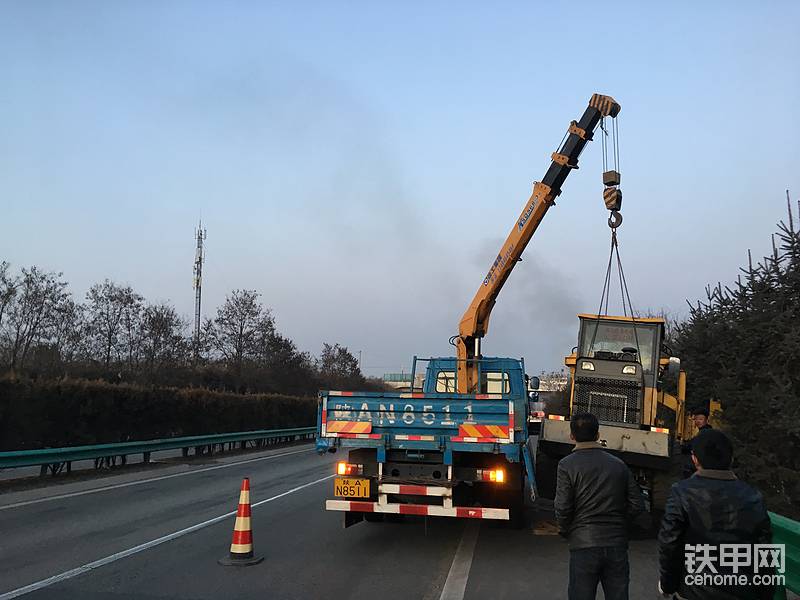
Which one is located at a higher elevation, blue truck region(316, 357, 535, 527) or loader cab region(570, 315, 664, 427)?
loader cab region(570, 315, 664, 427)

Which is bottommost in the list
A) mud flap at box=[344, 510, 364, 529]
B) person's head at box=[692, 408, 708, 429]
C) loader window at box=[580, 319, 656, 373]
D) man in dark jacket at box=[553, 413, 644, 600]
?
mud flap at box=[344, 510, 364, 529]

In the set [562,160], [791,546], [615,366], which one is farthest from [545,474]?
[562,160]

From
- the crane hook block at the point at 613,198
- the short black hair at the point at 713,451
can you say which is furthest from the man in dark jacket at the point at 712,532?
the crane hook block at the point at 613,198

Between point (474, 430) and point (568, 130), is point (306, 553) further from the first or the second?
point (568, 130)

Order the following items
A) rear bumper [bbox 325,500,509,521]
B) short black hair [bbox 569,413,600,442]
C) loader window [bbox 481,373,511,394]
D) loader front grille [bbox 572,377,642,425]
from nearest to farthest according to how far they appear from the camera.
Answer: short black hair [bbox 569,413,600,442]
rear bumper [bbox 325,500,509,521]
loader front grille [bbox 572,377,642,425]
loader window [bbox 481,373,511,394]

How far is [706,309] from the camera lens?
1541 cm

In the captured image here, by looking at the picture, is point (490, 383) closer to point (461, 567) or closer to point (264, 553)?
point (461, 567)

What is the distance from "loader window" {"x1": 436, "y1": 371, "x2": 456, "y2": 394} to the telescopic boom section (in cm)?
12

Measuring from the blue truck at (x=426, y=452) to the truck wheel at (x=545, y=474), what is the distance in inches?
49.0

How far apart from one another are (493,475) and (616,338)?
4.55 meters

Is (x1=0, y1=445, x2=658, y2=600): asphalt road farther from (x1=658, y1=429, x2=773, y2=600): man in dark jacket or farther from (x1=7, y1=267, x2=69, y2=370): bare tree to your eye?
(x1=7, y1=267, x2=69, y2=370): bare tree

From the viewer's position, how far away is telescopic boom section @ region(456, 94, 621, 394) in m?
13.1

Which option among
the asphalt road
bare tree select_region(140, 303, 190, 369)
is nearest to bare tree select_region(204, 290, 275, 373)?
bare tree select_region(140, 303, 190, 369)

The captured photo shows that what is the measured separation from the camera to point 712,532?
10.6ft
